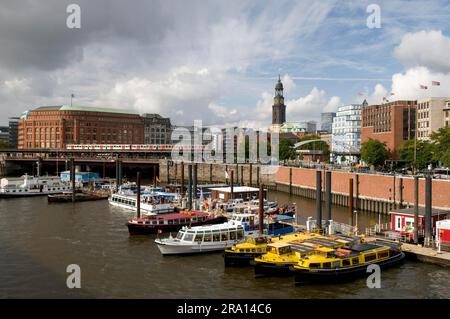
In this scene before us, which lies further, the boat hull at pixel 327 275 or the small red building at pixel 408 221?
the small red building at pixel 408 221

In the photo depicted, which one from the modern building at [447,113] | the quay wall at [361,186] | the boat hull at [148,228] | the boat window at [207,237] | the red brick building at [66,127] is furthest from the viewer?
the red brick building at [66,127]

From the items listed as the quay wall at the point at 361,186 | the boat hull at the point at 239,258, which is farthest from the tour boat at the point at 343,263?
the quay wall at the point at 361,186

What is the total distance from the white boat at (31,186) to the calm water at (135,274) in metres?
39.5

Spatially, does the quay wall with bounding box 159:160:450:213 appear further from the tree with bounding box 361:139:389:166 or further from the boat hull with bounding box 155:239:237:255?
the boat hull with bounding box 155:239:237:255

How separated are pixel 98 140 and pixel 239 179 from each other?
9218 centimetres

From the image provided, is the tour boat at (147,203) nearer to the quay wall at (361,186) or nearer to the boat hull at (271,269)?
the quay wall at (361,186)

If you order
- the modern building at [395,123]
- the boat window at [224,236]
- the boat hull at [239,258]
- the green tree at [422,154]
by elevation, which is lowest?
the boat hull at [239,258]

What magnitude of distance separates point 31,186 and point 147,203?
37.5 m

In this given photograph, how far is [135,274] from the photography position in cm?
3609

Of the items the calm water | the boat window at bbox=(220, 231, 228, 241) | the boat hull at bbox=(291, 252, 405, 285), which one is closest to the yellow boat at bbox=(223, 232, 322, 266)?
the calm water

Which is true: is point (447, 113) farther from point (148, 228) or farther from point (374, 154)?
point (148, 228)

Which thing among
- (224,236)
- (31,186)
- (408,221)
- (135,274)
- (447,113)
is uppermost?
(447,113)

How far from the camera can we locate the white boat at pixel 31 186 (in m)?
88.6

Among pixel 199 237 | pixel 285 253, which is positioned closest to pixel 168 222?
pixel 199 237
